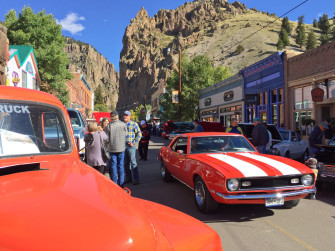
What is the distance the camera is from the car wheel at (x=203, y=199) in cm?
460

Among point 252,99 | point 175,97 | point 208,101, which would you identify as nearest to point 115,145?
point 252,99

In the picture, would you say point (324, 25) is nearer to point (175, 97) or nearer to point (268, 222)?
point (175, 97)

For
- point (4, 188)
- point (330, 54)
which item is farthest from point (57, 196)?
point (330, 54)

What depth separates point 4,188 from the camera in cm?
162

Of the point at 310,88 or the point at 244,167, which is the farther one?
the point at 310,88

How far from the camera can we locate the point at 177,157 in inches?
247

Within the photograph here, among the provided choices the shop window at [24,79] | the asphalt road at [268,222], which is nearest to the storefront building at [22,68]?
the shop window at [24,79]

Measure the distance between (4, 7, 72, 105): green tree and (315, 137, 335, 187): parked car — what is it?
Answer: 78.4ft

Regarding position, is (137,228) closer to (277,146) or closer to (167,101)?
(277,146)

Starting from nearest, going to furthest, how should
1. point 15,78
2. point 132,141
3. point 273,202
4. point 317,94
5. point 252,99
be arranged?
1. point 273,202
2. point 132,141
3. point 317,94
4. point 15,78
5. point 252,99

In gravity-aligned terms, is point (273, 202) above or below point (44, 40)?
below

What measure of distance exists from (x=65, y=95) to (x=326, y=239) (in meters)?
26.5

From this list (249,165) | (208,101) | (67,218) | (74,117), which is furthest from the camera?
(208,101)

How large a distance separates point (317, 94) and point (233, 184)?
1473cm
